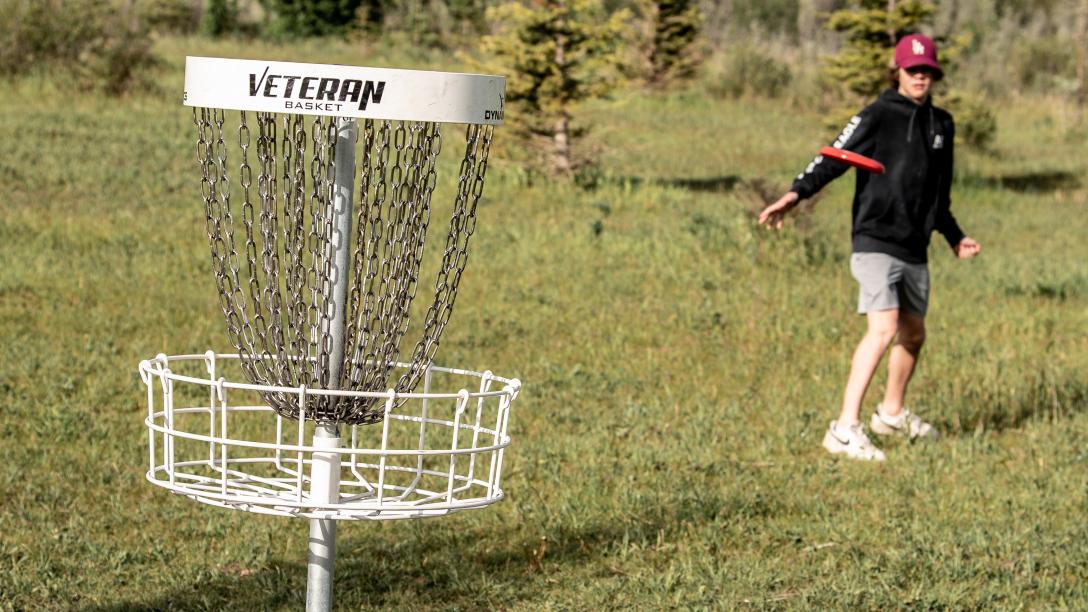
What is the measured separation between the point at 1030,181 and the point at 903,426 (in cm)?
1421

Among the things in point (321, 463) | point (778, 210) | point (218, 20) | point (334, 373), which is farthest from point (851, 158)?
point (218, 20)

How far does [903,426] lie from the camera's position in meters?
7.46

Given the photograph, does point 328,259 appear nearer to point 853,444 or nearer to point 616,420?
point 853,444

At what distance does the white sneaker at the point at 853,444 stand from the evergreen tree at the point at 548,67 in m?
9.71

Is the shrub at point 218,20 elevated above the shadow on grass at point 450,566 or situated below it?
above

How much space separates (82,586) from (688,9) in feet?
87.2

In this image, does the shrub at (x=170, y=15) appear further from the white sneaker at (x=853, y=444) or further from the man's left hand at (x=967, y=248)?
the white sneaker at (x=853, y=444)

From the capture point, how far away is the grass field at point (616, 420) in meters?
5.25

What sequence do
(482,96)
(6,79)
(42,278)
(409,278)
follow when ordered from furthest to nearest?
(6,79) → (42,278) → (409,278) → (482,96)

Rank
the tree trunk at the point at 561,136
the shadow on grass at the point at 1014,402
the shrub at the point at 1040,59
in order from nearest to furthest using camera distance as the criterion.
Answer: the shadow on grass at the point at 1014,402 → the tree trunk at the point at 561,136 → the shrub at the point at 1040,59

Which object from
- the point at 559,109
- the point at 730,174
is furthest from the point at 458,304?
the point at 730,174

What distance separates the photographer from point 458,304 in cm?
1033

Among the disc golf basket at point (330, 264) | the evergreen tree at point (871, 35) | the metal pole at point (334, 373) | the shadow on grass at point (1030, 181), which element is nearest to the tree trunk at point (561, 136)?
the evergreen tree at point (871, 35)

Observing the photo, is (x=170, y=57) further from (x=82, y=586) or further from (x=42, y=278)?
(x=82, y=586)
